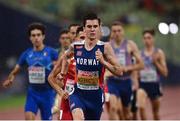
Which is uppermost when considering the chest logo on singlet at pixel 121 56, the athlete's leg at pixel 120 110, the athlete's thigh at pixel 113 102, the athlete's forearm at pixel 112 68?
the chest logo on singlet at pixel 121 56

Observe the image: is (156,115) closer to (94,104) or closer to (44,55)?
(44,55)

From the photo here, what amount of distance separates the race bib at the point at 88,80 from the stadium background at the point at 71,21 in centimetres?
927

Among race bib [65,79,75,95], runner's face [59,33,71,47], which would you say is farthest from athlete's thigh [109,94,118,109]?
race bib [65,79,75,95]

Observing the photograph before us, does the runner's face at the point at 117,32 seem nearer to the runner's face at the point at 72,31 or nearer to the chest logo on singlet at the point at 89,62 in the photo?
the runner's face at the point at 72,31

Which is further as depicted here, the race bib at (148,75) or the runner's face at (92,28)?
the race bib at (148,75)

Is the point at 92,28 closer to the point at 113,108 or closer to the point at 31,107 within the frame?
the point at 31,107

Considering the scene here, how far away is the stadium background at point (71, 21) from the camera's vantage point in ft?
76.5

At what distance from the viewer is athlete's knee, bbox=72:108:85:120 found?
28.5ft

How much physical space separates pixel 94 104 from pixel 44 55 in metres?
2.70

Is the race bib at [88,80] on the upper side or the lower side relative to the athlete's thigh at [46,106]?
upper

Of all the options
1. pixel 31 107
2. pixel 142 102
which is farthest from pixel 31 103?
pixel 142 102

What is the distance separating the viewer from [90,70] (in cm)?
878

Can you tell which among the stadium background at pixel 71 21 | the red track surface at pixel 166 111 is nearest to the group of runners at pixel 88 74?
the red track surface at pixel 166 111

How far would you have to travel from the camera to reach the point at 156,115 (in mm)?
14141
